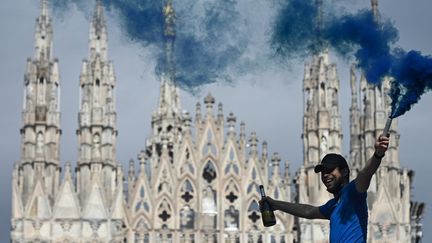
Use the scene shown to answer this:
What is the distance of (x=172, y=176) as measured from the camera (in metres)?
28.5

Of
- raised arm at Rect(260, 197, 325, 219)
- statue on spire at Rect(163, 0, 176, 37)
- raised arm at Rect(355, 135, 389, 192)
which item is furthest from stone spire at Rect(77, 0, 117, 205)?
raised arm at Rect(355, 135, 389, 192)

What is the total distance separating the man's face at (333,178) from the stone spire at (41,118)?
70.5 feet

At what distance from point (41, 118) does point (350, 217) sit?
→ 73.7 feet

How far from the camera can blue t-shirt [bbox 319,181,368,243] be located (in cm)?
643

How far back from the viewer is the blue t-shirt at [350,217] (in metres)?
6.43

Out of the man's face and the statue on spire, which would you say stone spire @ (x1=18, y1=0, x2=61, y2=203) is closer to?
the statue on spire

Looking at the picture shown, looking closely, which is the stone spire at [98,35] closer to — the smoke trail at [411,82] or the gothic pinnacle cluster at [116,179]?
the gothic pinnacle cluster at [116,179]

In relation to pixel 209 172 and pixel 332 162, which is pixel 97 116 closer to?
pixel 209 172

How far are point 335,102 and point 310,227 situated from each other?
3.42 metres

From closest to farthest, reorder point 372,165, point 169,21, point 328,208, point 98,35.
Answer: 1. point 372,165
2. point 328,208
3. point 98,35
4. point 169,21

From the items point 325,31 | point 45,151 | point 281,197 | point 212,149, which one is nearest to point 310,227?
point 281,197

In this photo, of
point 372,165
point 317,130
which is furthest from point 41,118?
point 372,165

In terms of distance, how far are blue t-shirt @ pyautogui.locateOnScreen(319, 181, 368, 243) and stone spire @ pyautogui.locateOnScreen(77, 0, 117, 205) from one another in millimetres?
21483

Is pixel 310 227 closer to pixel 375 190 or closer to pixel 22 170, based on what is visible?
pixel 375 190
